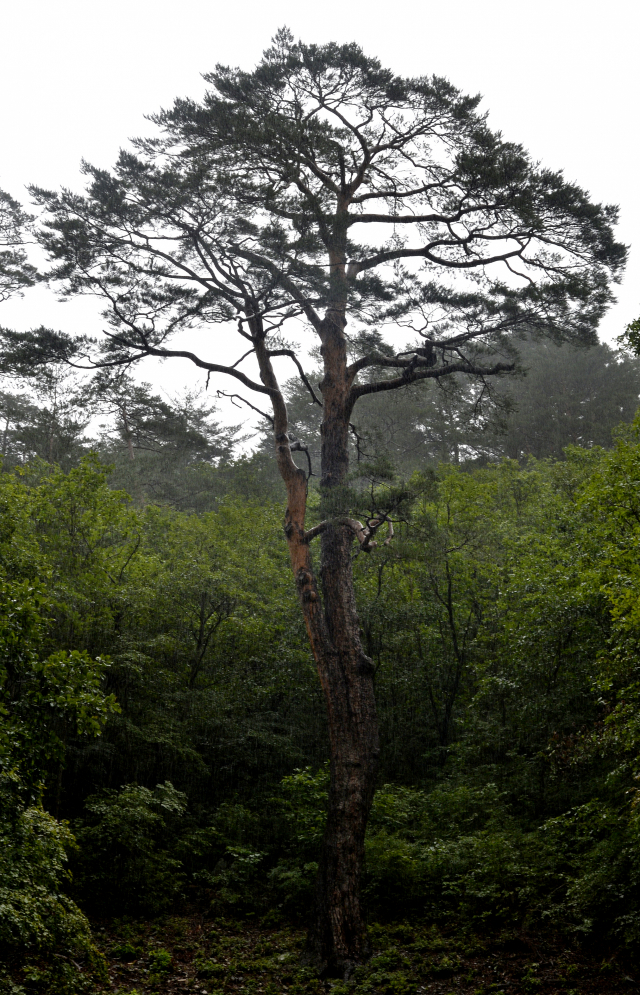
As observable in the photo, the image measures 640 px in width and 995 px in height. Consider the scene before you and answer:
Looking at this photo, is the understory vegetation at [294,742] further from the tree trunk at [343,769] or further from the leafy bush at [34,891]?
the tree trunk at [343,769]

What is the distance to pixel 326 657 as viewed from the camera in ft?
32.4

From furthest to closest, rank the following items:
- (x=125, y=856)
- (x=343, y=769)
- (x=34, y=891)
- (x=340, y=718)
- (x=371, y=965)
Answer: (x=125, y=856) < (x=340, y=718) < (x=343, y=769) < (x=371, y=965) < (x=34, y=891)

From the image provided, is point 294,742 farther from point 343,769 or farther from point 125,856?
point 343,769

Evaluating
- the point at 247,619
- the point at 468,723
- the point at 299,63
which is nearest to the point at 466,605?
the point at 468,723

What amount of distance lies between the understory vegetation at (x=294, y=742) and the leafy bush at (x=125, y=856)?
0.12 feet

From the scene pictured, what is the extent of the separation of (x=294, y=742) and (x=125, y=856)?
384 cm

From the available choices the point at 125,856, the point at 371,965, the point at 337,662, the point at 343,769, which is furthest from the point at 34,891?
the point at 125,856

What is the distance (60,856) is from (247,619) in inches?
321

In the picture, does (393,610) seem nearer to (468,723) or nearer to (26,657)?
(468,723)

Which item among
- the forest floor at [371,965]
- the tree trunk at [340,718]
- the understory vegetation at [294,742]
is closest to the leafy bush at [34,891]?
the understory vegetation at [294,742]

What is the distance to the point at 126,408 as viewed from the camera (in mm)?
13008

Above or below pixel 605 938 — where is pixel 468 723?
above

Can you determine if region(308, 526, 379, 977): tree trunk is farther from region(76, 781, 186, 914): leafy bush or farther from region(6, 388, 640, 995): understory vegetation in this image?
region(76, 781, 186, 914): leafy bush

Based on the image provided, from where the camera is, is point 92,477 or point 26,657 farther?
point 92,477
